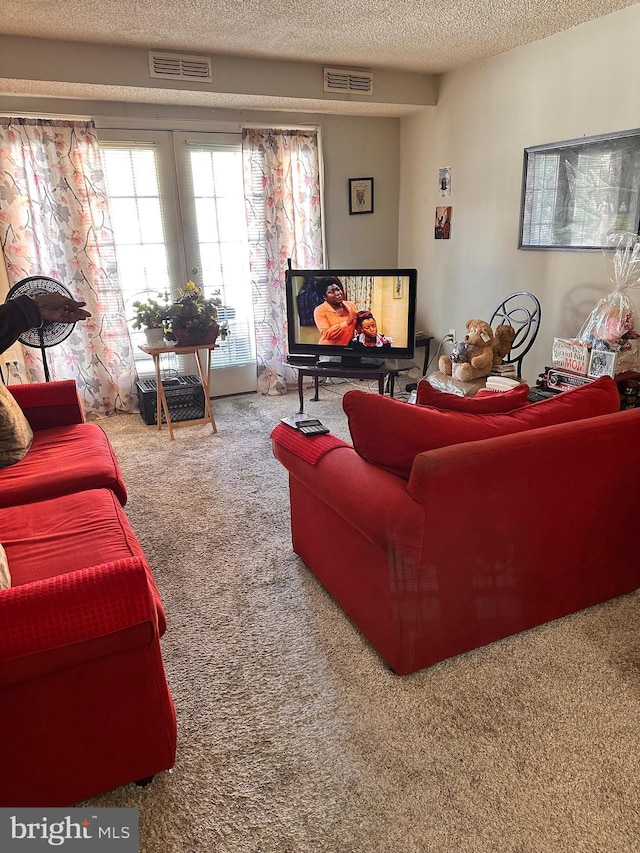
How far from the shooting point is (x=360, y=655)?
197cm

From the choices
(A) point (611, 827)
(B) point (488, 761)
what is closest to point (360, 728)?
(B) point (488, 761)

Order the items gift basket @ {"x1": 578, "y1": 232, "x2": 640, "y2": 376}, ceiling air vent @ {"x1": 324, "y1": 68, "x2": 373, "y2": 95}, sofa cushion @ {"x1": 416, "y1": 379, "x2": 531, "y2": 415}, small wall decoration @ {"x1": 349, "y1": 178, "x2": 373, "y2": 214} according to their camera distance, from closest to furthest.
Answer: sofa cushion @ {"x1": 416, "y1": 379, "x2": 531, "y2": 415} → gift basket @ {"x1": 578, "y1": 232, "x2": 640, "y2": 376} → ceiling air vent @ {"x1": 324, "y1": 68, "x2": 373, "y2": 95} → small wall decoration @ {"x1": 349, "y1": 178, "x2": 373, "y2": 214}

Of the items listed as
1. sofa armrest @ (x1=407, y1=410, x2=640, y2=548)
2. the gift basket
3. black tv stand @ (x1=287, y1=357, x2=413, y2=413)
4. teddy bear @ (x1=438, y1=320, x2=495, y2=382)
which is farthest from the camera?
black tv stand @ (x1=287, y1=357, x2=413, y2=413)

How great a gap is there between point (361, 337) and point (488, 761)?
330 centimetres

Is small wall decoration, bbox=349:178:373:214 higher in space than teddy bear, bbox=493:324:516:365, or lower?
higher

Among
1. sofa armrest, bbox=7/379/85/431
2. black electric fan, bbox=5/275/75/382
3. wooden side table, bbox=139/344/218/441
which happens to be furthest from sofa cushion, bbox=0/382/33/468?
wooden side table, bbox=139/344/218/441

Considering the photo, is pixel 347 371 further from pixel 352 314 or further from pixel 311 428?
pixel 311 428

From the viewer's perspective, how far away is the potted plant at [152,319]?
12.8 feet

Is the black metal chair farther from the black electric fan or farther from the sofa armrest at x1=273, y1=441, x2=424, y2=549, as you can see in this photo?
the black electric fan

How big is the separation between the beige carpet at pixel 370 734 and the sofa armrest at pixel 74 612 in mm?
544

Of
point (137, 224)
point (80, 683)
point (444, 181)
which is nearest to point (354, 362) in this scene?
point (444, 181)

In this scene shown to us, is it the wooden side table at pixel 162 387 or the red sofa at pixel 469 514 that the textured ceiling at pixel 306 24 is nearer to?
the wooden side table at pixel 162 387

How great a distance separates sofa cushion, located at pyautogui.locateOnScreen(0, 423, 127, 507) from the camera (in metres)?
2.22

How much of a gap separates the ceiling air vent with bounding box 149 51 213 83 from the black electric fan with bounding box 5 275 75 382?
1519 mm
